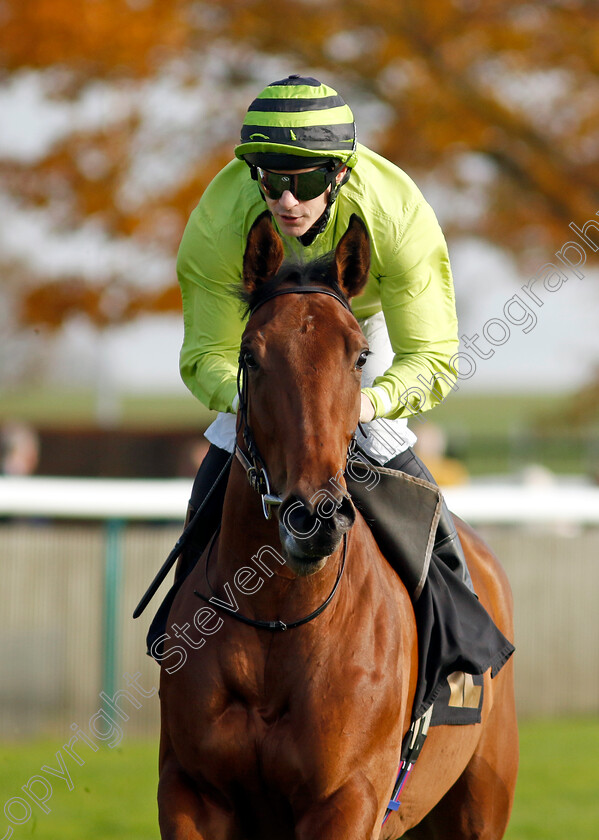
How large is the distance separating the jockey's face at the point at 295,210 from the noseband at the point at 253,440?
1.06ft

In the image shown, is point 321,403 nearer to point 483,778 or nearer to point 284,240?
point 284,240

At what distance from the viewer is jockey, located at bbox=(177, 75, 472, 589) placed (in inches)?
131

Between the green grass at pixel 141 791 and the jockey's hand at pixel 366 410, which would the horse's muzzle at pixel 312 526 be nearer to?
the jockey's hand at pixel 366 410

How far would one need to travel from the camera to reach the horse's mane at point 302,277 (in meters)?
3.15

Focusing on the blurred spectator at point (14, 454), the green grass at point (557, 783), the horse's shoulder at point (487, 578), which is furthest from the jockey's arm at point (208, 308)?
the blurred spectator at point (14, 454)

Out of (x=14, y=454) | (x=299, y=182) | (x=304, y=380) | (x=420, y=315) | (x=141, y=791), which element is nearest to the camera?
(x=304, y=380)

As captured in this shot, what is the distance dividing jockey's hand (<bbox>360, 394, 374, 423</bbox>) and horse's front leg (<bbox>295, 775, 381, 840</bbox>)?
998 mm

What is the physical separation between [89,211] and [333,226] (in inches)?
297

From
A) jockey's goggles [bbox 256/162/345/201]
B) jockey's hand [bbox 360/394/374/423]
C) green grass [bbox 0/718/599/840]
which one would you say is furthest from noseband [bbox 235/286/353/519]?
green grass [bbox 0/718/599/840]

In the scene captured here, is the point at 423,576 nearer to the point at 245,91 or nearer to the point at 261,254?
the point at 261,254

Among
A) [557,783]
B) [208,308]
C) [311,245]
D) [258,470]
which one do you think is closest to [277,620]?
[258,470]

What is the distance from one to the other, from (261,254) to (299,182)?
289 mm

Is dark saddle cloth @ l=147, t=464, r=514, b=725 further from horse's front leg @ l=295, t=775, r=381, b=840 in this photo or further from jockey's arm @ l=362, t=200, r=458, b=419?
horse's front leg @ l=295, t=775, r=381, b=840

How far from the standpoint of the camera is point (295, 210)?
131 inches
